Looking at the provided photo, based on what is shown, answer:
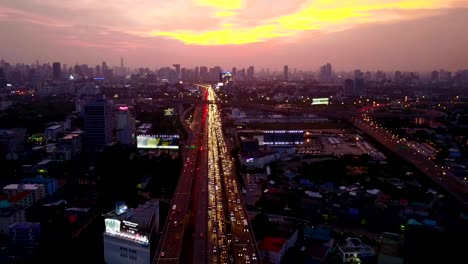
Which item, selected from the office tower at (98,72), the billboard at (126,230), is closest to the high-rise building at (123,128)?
the billboard at (126,230)

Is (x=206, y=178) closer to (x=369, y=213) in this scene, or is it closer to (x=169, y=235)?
(x=169, y=235)

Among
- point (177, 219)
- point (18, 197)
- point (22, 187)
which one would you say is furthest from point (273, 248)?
point (22, 187)

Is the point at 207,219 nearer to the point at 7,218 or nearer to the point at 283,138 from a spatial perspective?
the point at 7,218

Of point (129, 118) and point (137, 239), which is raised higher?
point (129, 118)

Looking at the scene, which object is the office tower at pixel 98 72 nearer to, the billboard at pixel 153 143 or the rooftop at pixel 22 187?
the billboard at pixel 153 143

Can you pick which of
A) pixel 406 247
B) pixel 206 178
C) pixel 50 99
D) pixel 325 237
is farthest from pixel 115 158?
pixel 50 99

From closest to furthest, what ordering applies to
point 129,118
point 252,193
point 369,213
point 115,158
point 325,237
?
point 325,237 < point 369,213 < point 252,193 < point 115,158 < point 129,118
